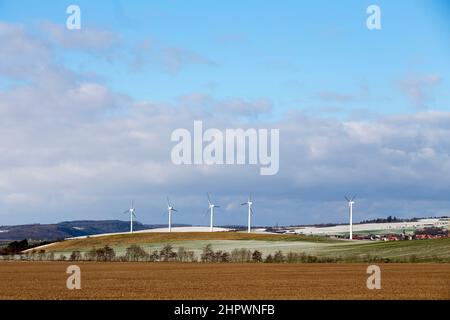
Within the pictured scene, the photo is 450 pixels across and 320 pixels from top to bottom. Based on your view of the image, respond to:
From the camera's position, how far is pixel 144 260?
148 m

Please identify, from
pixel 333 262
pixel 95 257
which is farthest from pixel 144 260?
pixel 333 262
